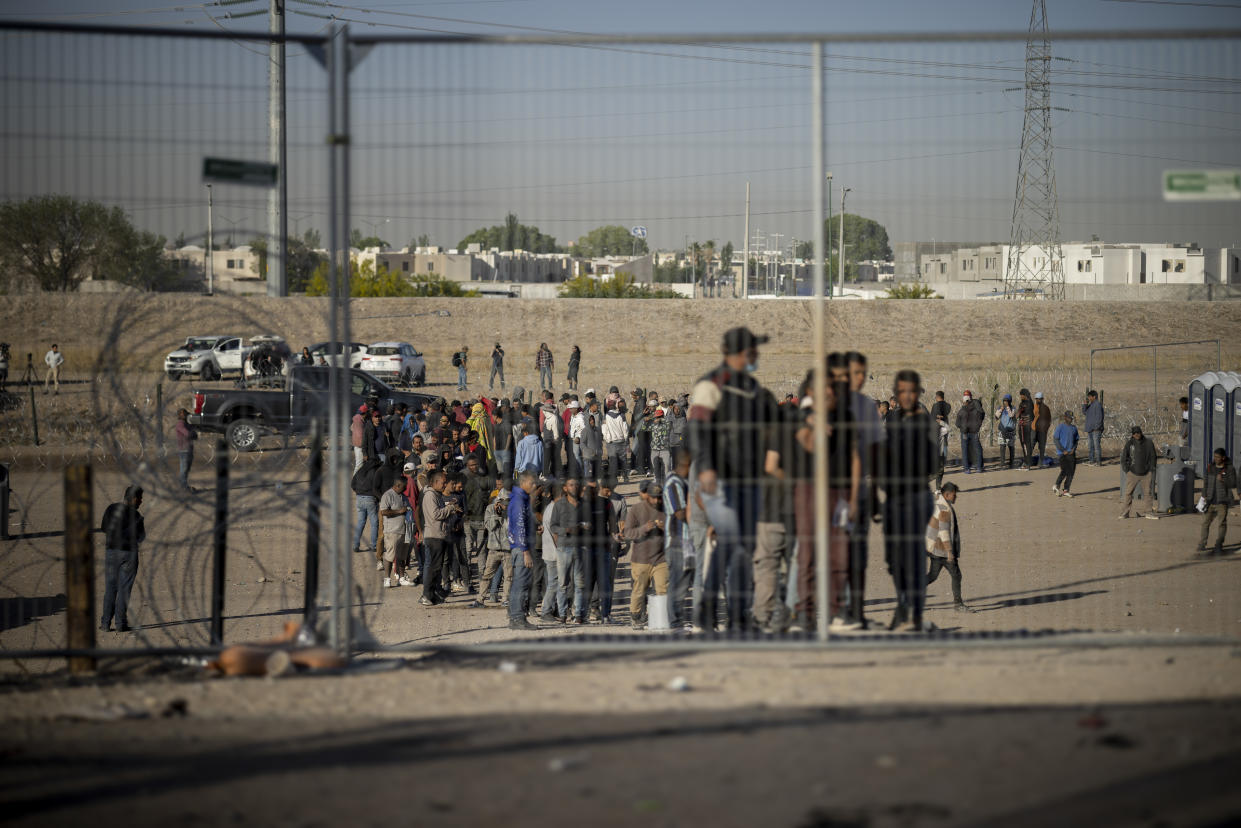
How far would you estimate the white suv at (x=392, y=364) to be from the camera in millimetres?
37500

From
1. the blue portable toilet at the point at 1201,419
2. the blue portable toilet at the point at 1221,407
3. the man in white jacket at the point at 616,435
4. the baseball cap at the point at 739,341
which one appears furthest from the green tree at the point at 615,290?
the baseball cap at the point at 739,341

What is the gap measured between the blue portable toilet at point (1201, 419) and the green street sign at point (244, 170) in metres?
18.8

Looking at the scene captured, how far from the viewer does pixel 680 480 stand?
1075cm

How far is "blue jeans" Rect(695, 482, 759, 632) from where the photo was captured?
21.8 feet

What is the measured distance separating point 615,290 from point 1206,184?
45.6 metres

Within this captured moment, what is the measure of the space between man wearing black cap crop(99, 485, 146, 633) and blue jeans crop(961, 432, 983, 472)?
708 inches

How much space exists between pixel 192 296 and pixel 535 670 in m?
3.27

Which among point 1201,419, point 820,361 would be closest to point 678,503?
point 820,361

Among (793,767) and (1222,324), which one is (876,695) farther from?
(1222,324)

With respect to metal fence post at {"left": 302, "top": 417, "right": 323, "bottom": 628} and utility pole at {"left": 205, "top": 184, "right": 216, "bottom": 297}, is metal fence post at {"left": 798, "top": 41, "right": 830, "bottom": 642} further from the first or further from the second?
utility pole at {"left": 205, "top": 184, "right": 216, "bottom": 297}

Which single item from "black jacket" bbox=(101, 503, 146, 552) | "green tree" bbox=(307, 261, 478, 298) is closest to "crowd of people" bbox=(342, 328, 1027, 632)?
"black jacket" bbox=(101, 503, 146, 552)

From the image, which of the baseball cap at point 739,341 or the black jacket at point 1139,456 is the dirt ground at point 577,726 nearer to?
the baseball cap at point 739,341

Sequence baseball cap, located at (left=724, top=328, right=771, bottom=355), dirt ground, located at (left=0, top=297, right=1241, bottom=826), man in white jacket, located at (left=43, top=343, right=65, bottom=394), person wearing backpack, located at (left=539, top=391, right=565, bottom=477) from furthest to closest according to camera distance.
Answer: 1. person wearing backpack, located at (left=539, top=391, right=565, bottom=477)
2. man in white jacket, located at (left=43, top=343, right=65, bottom=394)
3. baseball cap, located at (left=724, top=328, right=771, bottom=355)
4. dirt ground, located at (left=0, top=297, right=1241, bottom=826)

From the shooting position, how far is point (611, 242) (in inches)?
298
